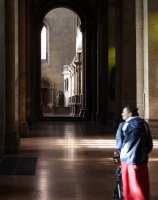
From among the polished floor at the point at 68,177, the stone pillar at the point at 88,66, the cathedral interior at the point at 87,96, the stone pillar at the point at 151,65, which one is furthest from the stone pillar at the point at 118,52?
the stone pillar at the point at 88,66

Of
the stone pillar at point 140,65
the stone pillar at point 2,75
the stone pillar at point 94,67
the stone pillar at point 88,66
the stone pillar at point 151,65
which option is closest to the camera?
the stone pillar at point 2,75

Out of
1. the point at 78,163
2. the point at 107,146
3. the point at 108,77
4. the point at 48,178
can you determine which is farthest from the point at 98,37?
the point at 48,178

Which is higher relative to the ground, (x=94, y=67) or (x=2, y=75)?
(x=94, y=67)

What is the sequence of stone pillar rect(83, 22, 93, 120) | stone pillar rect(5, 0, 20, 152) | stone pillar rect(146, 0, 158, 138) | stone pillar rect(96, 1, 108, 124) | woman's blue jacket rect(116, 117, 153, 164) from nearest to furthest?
1. woman's blue jacket rect(116, 117, 153, 164)
2. stone pillar rect(5, 0, 20, 152)
3. stone pillar rect(146, 0, 158, 138)
4. stone pillar rect(96, 1, 108, 124)
5. stone pillar rect(83, 22, 93, 120)

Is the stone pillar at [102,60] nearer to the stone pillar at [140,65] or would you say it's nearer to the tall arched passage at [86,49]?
the tall arched passage at [86,49]

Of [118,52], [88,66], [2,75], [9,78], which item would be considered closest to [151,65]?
[118,52]

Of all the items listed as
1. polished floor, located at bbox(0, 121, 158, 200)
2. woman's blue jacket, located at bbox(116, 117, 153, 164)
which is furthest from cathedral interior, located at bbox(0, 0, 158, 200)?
woman's blue jacket, located at bbox(116, 117, 153, 164)

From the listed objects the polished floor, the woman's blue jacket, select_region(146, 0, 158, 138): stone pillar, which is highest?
select_region(146, 0, 158, 138): stone pillar

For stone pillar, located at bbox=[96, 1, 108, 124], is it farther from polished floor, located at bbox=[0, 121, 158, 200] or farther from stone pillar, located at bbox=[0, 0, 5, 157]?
stone pillar, located at bbox=[0, 0, 5, 157]

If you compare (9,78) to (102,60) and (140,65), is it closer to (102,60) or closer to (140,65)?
(140,65)

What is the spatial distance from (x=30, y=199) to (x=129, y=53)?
1422cm

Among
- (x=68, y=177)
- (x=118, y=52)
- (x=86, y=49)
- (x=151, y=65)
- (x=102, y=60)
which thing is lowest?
(x=68, y=177)

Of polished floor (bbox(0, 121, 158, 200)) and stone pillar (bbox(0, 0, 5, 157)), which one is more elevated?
stone pillar (bbox(0, 0, 5, 157))

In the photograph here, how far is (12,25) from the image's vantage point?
12594 mm
